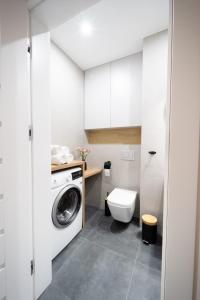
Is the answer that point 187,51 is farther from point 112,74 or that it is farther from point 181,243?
point 112,74

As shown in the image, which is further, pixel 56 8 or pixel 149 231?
pixel 149 231

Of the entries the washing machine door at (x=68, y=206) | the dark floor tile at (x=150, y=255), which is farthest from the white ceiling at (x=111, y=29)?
the dark floor tile at (x=150, y=255)

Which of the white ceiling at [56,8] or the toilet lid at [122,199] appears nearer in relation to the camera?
the white ceiling at [56,8]

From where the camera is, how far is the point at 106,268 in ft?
4.12

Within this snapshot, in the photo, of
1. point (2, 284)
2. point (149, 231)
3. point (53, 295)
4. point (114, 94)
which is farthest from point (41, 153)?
point (114, 94)

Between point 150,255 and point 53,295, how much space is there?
100 centimetres

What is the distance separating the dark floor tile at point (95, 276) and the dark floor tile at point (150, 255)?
0.16 m

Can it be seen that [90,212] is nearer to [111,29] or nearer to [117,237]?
[117,237]

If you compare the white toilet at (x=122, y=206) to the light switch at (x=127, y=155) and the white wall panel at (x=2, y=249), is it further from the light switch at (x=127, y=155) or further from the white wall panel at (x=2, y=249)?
the white wall panel at (x=2, y=249)

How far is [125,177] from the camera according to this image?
2.21m

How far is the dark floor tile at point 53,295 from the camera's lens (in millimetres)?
1011

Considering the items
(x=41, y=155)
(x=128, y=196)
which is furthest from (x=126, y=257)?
(x=41, y=155)

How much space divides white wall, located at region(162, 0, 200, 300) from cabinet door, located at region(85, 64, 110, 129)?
1716 millimetres

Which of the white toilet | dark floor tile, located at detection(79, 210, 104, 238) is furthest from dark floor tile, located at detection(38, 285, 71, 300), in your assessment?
the white toilet
